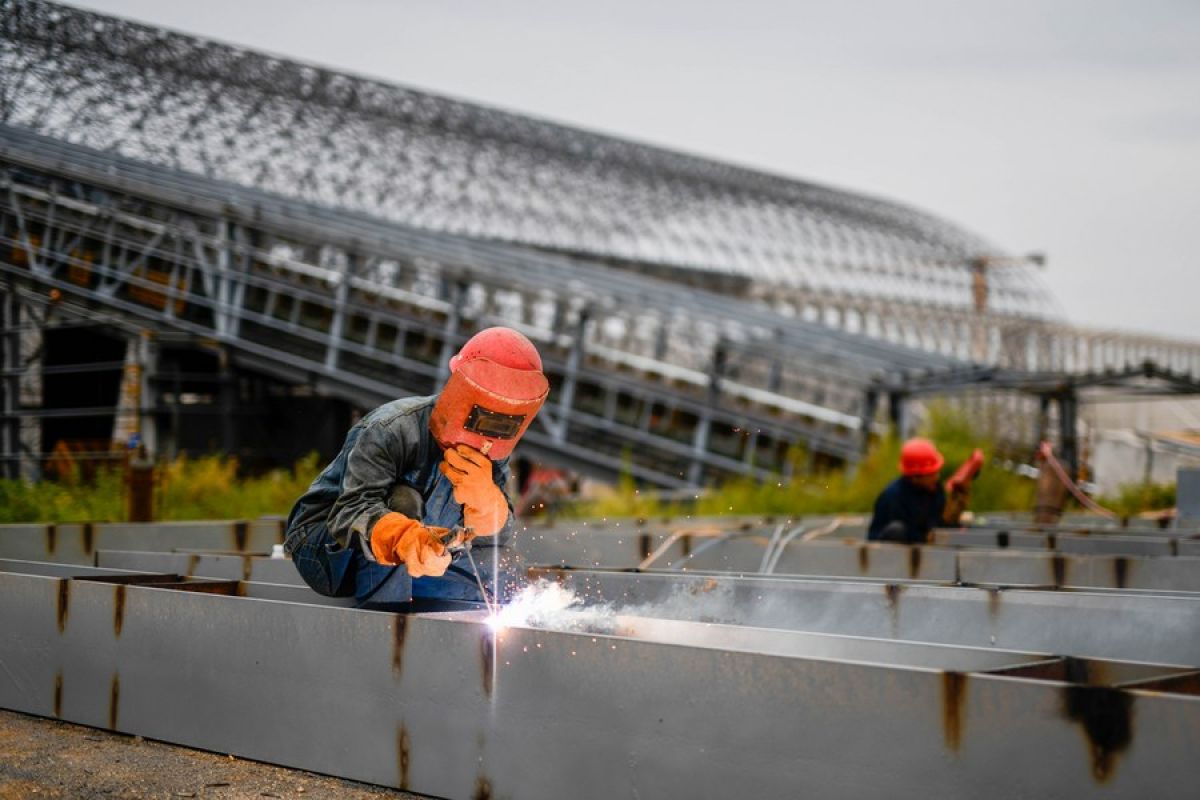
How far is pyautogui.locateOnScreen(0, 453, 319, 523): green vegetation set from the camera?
48.1 ft

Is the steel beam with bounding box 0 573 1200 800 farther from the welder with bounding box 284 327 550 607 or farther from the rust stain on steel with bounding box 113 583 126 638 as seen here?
the welder with bounding box 284 327 550 607

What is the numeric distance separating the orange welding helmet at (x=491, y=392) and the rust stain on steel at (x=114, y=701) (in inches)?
71.0

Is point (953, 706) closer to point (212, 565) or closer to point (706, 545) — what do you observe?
point (212, 565)

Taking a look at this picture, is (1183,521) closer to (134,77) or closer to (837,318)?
(134,77)

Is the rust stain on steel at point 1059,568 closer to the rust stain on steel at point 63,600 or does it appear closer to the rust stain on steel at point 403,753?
the rust stain on steel at point 403,753

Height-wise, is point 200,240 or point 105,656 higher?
point 200,240

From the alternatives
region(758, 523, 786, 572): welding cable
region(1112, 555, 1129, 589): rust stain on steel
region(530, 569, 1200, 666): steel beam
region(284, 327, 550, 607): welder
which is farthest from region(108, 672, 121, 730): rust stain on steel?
region(1112, 555, 1129, 589): rust stain on steel

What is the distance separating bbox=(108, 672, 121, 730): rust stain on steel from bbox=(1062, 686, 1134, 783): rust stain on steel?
3.92m

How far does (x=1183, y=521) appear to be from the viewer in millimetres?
14367

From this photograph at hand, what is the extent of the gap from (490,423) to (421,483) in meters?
0.53

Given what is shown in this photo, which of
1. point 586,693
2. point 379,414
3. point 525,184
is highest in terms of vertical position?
point 525,184

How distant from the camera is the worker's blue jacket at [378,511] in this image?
213 inches

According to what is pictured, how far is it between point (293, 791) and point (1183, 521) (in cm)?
1158

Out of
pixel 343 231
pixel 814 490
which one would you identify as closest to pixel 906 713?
pixel 814 490
